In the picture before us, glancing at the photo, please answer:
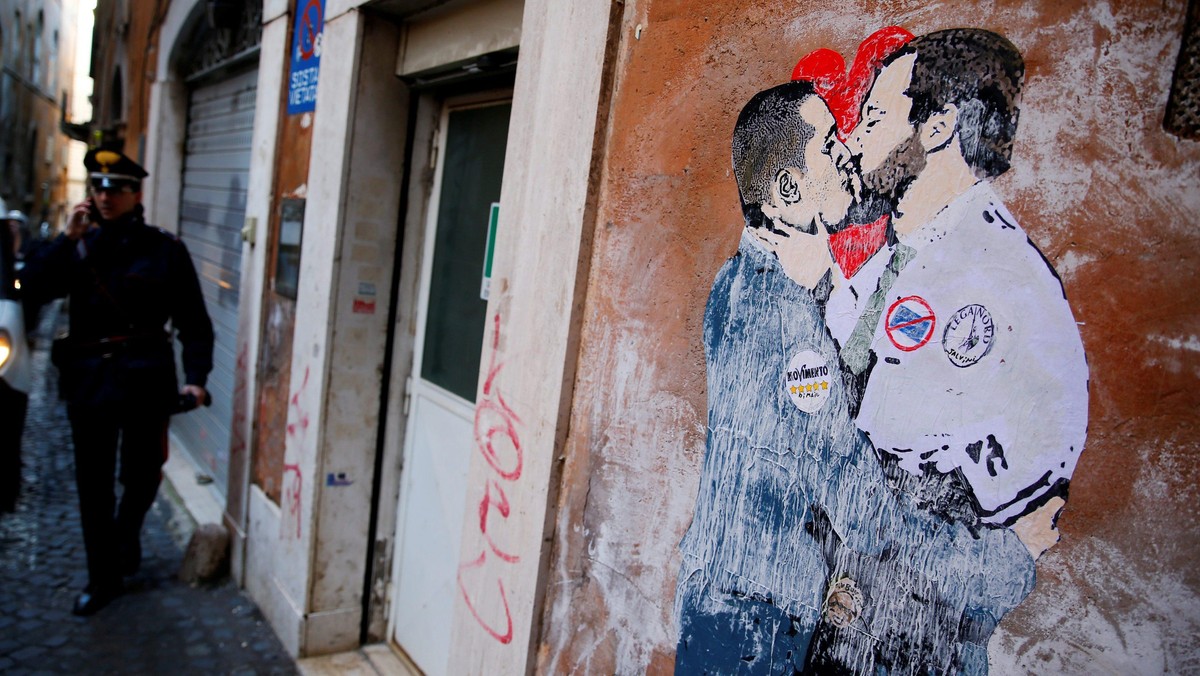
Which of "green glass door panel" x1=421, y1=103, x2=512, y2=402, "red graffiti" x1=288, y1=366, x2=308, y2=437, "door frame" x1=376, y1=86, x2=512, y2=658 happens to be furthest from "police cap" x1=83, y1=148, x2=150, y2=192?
"green glass door panel" x1=421, y1=103, x2=512, y2=402

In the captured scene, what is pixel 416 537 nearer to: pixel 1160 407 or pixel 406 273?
pixel 406 273

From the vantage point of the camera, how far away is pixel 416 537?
361 centimetres

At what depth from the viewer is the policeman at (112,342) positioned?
3.95m

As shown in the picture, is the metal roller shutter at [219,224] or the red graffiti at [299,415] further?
the metal roller shutter at [219,224]

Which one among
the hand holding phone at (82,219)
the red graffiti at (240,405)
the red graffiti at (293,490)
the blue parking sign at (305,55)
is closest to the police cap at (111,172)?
the hand holding phone at (82,219)

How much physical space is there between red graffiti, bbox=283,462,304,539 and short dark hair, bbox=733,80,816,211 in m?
2.87

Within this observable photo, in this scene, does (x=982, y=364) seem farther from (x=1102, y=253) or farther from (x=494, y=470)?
(x=494, y=470)

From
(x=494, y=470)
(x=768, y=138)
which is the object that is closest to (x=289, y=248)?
(x=494, y=470)

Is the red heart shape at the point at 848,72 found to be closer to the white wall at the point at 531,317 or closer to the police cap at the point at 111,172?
the white wall at the point at 531,317

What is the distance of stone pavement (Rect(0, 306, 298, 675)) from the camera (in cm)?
356

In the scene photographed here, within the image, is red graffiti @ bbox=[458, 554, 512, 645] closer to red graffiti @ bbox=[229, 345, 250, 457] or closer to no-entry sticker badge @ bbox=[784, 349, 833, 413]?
no-entry sticker badge @ bbox=[784, 349, 833, 413]

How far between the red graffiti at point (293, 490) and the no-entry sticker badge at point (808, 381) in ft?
9.41

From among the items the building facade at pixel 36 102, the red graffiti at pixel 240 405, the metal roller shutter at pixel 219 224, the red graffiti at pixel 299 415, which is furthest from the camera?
the building facade at pixel 36 102

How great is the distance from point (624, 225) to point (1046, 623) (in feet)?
4.24
